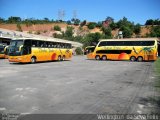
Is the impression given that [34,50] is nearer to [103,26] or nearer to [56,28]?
[56,28]

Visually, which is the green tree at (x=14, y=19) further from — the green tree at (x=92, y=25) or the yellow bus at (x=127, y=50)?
the yellow bus at (x=127, y=50)

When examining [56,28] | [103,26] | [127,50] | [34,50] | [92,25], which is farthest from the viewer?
[92,25]

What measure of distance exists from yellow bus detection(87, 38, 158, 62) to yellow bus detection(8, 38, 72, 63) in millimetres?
6845

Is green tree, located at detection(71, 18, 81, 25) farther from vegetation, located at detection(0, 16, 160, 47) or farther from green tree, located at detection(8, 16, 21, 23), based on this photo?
green tree, located at detection(8, 16, 21, 23)

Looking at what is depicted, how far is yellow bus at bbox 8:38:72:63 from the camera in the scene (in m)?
24.9

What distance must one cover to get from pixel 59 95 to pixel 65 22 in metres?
155

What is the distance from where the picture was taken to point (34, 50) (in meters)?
26.7

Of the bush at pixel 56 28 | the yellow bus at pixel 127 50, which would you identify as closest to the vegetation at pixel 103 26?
the bush at pixel 56 28

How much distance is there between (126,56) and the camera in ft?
119

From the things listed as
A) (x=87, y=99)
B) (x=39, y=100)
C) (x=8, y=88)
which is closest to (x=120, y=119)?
(x=87, y=99)

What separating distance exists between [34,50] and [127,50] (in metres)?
15.2

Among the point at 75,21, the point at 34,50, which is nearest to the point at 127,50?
the point at 34,50

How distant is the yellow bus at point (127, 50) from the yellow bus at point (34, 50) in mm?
6845

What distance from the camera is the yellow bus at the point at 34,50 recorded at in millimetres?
24938
